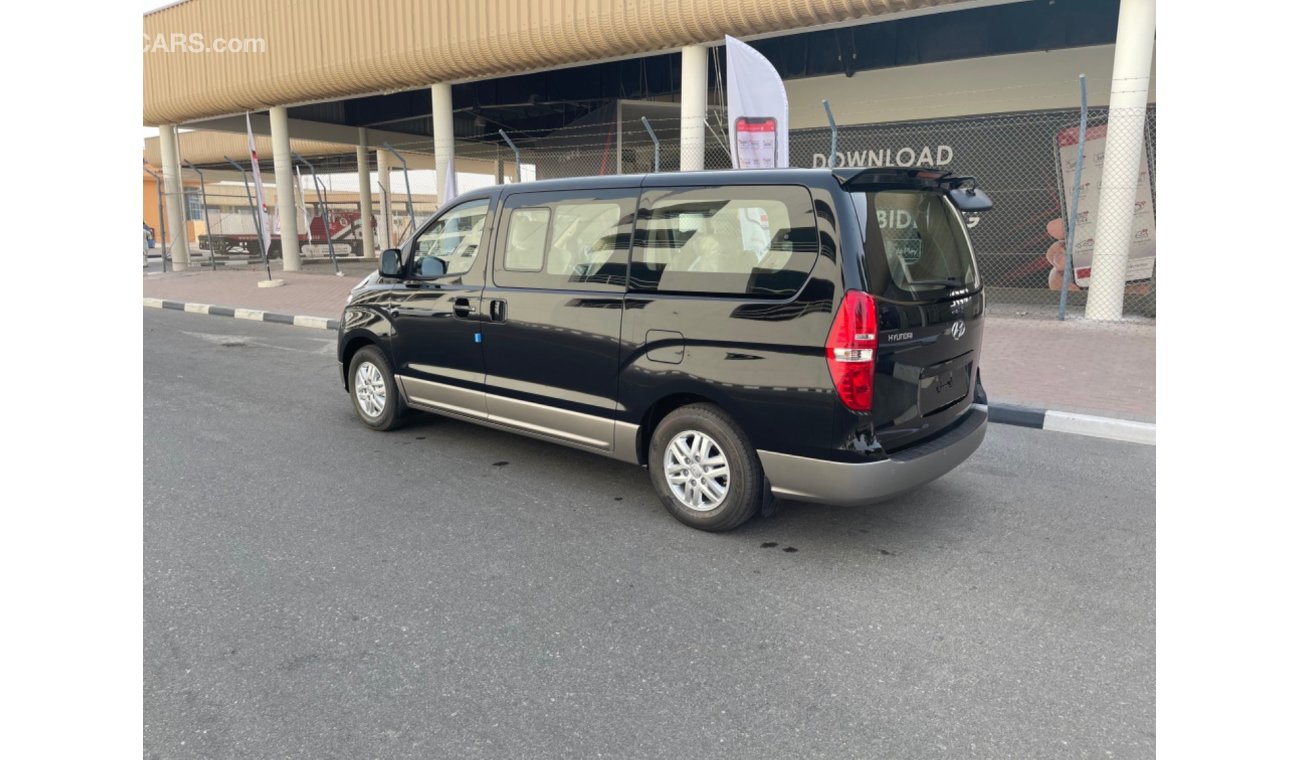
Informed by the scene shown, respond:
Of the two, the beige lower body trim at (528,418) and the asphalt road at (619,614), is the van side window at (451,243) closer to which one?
the beige lower body trim at (528,418)

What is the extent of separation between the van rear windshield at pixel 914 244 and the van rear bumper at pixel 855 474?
0.77 metres

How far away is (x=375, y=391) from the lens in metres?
6.05

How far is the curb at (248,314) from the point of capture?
12.2m

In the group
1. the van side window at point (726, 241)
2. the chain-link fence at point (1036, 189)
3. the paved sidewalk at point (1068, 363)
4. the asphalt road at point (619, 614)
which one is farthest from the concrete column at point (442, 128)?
the van side window at point (726, 241)

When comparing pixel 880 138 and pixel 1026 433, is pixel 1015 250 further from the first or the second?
pixel 1026 433

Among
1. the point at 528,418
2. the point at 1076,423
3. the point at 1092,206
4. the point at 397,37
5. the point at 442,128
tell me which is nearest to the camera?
the point at 528,418

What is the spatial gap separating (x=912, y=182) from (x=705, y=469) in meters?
1.81

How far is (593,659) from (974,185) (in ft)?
10.8

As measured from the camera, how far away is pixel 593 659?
2977mm

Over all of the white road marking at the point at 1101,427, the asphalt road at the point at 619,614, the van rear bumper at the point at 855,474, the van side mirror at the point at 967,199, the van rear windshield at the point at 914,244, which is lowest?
the asphalt road at the point at 619,614

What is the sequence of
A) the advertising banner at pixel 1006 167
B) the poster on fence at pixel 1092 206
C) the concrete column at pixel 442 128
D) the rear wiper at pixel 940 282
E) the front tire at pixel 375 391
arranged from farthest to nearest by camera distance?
the concrete column at pixel 442 128, the advertising banner at pixel 1006 167, the poster on fence at pixel 1092 206, the front tire at pixel 375 391, the rear wiper at pixel 940 282

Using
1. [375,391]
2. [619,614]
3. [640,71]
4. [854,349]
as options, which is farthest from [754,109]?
[640,71]

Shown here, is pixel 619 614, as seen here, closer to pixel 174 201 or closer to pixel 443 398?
pixel 443 398

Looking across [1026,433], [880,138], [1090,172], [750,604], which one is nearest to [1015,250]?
[1090,172]
